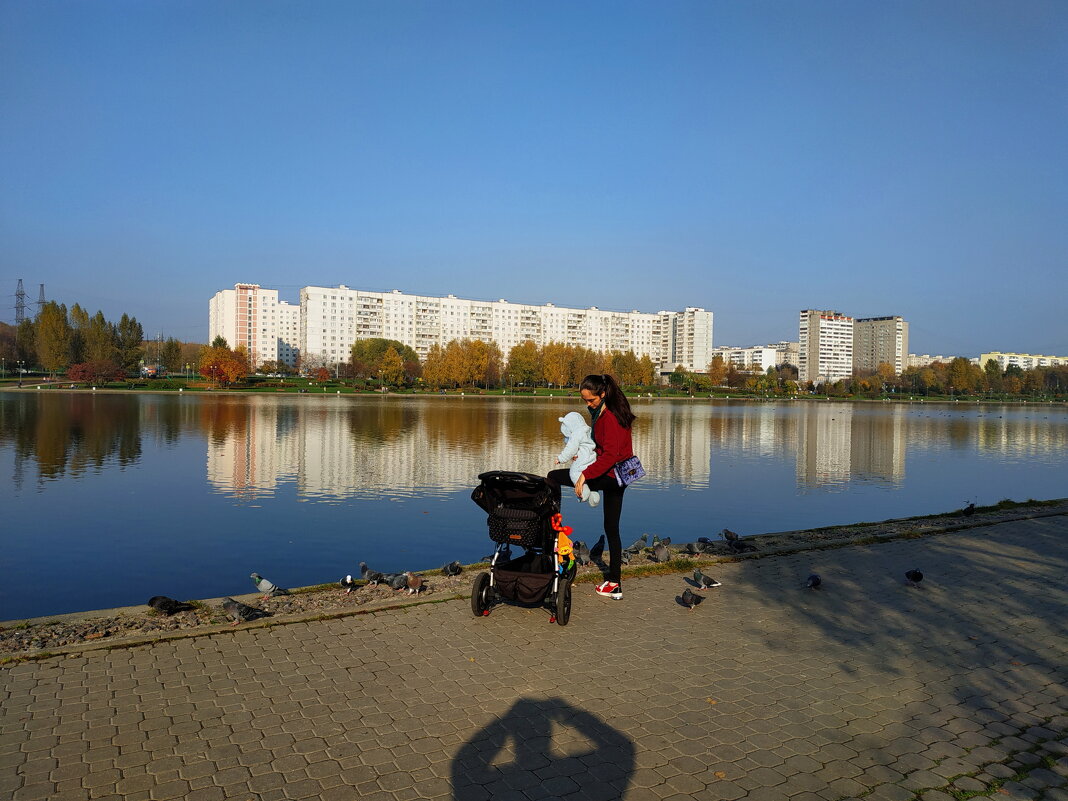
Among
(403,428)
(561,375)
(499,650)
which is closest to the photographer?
(499,650)

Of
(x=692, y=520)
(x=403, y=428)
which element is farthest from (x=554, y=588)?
(x=403, y=428)

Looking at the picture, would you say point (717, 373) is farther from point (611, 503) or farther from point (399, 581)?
point (399, 581)

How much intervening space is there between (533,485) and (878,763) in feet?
11.2

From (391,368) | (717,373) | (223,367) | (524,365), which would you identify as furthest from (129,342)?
(717,373)

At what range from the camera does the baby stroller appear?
6.22m

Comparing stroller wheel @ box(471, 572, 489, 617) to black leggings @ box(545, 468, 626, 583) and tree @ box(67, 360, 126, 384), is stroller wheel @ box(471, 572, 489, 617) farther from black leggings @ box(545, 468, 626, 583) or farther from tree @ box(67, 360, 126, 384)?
tree @ box(67, 360, 126, 384)

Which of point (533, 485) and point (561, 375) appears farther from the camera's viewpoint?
point (561, 375)

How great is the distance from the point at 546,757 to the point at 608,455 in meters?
3.43

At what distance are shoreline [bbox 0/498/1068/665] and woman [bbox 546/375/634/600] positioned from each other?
94cm

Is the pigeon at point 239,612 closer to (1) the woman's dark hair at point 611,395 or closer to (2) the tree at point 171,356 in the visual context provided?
(1) the woman's dark hair at point 611,395

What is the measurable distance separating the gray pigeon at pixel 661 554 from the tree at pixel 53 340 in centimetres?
11185

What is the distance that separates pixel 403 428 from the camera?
34.5 m

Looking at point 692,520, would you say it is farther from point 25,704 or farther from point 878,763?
point 25,704

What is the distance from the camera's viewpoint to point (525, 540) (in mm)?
6402
